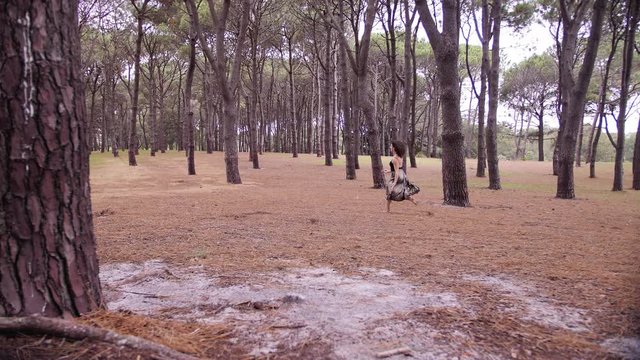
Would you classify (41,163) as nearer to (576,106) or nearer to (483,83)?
(576,106)

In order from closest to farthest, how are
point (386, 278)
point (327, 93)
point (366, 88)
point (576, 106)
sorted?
point (386, 278) → point (576, 106) → point (366, 88) → point (327, 93)

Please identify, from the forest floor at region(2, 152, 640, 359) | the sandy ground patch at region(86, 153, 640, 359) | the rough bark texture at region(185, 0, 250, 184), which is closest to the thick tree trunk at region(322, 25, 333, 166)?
the rough bark texture at region(185, 0, 250, 184)

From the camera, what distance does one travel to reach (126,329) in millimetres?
2377

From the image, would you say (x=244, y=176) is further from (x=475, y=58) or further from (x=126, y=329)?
(x=475, y=58)

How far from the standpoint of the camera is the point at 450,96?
30.5ft

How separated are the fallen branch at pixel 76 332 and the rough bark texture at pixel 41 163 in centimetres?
11

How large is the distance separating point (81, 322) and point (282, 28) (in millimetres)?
27820

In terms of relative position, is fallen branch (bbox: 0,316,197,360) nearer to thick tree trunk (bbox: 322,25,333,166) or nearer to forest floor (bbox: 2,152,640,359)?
forest floor (bbox: 2,152,640,359)

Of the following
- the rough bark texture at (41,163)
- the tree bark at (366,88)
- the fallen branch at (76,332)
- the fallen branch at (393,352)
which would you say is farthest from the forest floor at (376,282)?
the tree bark at (366,88)

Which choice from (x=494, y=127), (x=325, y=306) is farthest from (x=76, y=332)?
(x=494, y=127)

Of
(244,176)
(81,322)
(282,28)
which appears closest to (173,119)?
(282,28)

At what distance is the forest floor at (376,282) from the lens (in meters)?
2.56

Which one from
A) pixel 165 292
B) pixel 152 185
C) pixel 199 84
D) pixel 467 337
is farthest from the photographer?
pixel 199 84

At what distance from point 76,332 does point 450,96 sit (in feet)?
27.8
